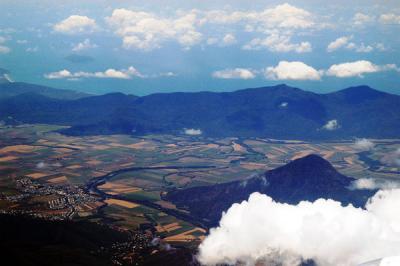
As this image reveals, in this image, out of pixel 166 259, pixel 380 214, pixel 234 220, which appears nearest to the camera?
pixel 380 214

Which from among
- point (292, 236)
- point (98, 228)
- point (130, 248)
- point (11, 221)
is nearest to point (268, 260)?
point (292, 236)

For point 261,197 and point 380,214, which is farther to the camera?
point 261,197

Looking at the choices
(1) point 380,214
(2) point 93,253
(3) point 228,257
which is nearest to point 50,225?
(2) point 93,253

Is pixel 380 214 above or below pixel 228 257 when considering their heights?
above

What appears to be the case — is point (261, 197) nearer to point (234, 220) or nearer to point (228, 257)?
point (234, 220)

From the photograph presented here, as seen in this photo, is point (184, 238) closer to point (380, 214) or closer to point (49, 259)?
point (49, 259)

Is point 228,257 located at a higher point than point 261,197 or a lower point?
lower

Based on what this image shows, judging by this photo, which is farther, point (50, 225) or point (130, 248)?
point (50, 225)

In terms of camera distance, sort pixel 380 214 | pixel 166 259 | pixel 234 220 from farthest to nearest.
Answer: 1. pixel 234 220
2. pixel 166 259
3. pixel 380 214
